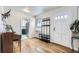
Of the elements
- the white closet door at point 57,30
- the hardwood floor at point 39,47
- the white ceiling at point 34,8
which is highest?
the white ceiling at point 34,8

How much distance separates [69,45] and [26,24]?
1.21 meters

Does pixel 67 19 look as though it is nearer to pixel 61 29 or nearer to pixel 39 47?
pixel 61 29

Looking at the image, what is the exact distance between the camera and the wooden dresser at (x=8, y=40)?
2.67 metres

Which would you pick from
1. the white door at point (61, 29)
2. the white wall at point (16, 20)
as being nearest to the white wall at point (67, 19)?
the white door at point (61, 29)

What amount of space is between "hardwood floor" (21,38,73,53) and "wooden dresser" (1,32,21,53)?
24 cm

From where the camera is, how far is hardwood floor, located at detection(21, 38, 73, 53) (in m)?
2.67

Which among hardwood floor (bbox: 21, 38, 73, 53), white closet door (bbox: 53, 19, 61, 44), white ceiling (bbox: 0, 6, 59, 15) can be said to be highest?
white ceiling (bbox: 0, 6, 59, 15)

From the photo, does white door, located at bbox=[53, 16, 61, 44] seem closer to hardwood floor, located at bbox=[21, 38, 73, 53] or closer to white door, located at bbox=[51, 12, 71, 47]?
white door, located at bbox=[51, 12, 71, 47]

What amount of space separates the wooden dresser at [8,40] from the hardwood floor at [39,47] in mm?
236

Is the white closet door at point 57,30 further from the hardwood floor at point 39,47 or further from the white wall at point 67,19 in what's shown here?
the hardwood floor at point 39,47

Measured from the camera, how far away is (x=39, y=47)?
277 centimetres

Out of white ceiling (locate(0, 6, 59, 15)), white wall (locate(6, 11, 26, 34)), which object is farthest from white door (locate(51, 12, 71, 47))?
white wall (locate(6, 11, 26, 34))

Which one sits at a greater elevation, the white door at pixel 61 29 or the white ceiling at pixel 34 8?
the white ceiling at pixel 34 8

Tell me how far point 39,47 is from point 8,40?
30.9 inches
